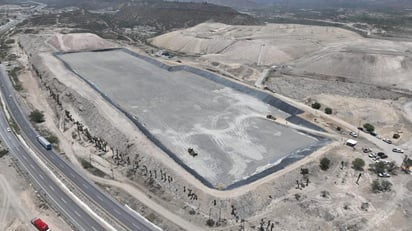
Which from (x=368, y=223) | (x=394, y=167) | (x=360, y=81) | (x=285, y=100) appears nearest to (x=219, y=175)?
(x=368, y=223)

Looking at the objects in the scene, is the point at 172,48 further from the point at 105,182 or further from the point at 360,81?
the point at 105,182

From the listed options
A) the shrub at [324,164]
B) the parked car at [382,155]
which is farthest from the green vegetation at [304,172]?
the parked car at [382,155]

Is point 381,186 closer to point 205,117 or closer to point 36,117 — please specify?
point 205,117

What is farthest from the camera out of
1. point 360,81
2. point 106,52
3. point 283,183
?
point 106,52

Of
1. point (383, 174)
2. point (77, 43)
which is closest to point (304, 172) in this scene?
point (383, 174)

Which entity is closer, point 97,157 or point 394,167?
point 394,167

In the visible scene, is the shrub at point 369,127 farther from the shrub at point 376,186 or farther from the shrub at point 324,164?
the shrub at point 376,186
